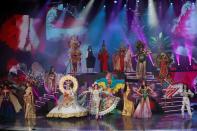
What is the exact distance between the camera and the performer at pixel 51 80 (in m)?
15.1

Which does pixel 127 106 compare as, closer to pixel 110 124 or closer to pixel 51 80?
pixel 110 124

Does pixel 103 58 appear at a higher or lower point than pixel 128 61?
higher

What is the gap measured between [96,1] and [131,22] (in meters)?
1.66

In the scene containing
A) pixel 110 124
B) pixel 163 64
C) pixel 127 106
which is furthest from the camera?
pixel 163 64

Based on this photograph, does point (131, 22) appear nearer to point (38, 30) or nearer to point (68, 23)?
point (68, 23)

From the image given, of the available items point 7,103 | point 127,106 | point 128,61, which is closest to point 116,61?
point 128,61

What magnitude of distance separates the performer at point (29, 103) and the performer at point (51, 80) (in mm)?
937

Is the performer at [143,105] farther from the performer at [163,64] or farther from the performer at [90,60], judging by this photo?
the performer at [90,60]

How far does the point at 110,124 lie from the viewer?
12.5 meters

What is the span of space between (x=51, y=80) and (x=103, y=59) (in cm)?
222

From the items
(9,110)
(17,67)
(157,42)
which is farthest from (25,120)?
(157,42)

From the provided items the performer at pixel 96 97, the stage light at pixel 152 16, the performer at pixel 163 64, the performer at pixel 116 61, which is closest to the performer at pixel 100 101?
the performer at pixel 96 97

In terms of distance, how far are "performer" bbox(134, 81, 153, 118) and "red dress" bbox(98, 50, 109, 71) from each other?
178cm

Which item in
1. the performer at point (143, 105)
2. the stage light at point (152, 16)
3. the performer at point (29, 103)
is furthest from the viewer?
the stage light at point (152, 16)
